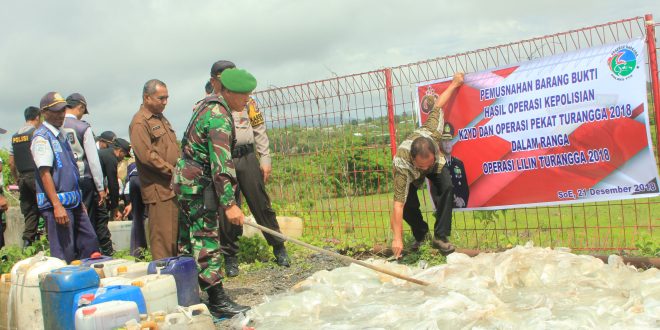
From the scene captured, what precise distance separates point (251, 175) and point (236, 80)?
1715mm

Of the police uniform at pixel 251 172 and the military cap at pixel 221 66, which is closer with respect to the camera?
the military cap at pixel 221 66

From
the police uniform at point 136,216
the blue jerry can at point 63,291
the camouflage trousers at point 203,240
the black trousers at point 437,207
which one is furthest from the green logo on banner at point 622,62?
the police uniform at point 136,216

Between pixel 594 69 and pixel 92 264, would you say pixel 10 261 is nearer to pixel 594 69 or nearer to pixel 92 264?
pixel 92 264

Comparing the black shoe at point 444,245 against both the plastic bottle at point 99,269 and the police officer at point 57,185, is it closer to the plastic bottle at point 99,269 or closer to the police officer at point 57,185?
the plastic bottle at point 99,269

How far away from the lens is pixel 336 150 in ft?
24.7

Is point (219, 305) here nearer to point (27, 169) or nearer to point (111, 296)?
point (111, 296)

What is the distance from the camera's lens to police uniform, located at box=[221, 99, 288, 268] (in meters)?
6.27

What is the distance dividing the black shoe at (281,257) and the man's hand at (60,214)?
2.11 meters

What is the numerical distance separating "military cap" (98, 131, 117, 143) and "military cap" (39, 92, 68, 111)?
313 cm

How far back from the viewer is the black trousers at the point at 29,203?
791cm

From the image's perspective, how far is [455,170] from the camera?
6.52 m

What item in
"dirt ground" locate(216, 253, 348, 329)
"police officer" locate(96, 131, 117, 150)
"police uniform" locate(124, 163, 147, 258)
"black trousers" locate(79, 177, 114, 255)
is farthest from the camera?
"police officer" locate(96, 131, 117, 150)

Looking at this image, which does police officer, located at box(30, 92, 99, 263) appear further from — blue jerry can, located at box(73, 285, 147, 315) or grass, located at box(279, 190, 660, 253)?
grass, located at box(279, 190, 660, 253)

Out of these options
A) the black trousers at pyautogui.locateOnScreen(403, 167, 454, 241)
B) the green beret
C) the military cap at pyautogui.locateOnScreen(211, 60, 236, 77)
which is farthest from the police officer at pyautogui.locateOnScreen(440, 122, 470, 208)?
the green beret
